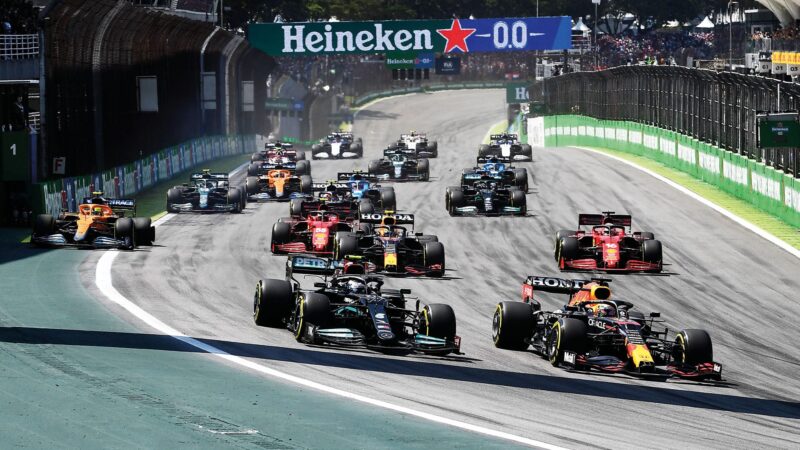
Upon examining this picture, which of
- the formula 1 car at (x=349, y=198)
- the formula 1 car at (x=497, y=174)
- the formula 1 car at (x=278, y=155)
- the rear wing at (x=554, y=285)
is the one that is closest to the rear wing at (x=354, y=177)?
the formula 1 car at (x=349, y=198)

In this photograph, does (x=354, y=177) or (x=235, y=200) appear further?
(x=235, y=200)

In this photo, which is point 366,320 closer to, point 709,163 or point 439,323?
point 439,323

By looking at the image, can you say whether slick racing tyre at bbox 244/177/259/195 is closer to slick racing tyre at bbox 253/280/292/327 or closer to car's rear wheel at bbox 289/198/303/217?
car's rear wheel at bbox 289/198/303/217

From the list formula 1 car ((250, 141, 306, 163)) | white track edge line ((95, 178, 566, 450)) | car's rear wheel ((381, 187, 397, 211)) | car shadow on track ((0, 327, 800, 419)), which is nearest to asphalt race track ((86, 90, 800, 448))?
car shadow on track ((0, 327, 800, 419))

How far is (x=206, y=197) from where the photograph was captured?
43.6 metres

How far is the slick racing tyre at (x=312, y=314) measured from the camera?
21156mm

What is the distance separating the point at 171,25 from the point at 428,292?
33849 mm

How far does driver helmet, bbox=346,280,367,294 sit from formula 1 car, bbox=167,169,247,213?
21.4m

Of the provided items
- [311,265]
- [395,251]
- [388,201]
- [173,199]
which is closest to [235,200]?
[173,199]

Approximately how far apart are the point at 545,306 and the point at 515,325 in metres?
5.48

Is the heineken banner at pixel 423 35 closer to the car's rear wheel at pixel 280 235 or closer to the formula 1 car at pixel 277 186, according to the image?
the formula 1 car at pixel 277 186

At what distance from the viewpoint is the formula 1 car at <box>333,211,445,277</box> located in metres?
29.8

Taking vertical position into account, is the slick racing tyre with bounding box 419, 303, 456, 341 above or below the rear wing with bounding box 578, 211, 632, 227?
below

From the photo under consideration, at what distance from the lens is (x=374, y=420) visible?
51.1 feet
